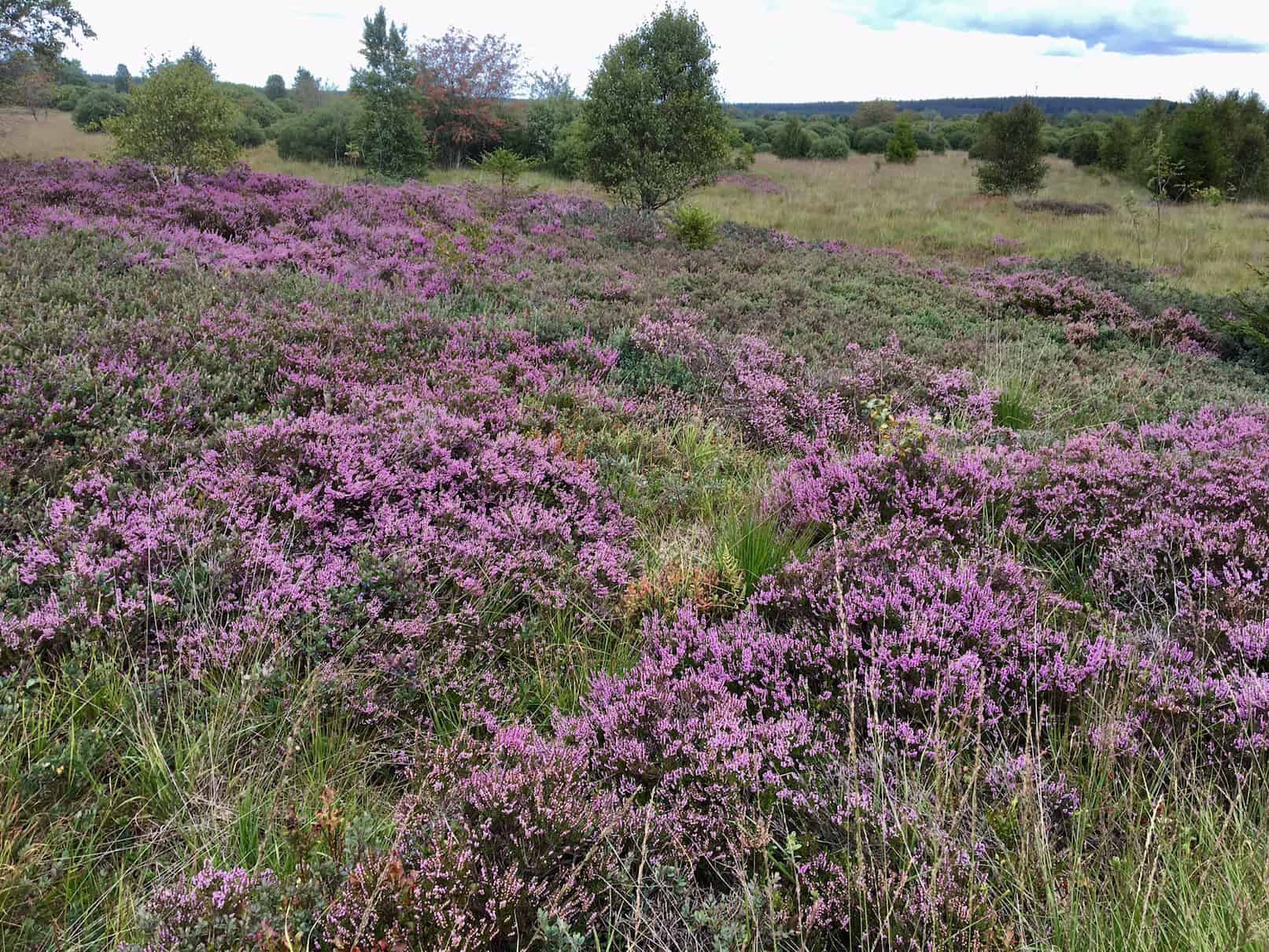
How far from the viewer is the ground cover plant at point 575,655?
1.85 m

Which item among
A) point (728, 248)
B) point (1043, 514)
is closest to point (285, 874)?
point (1043, 514)

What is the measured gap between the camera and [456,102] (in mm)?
32812

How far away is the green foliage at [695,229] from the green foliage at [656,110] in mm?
3895

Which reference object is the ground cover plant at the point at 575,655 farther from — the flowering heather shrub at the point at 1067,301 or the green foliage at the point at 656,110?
the green foliage at the point at 656,110

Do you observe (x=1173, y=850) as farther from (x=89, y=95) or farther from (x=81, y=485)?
(x=89, y=95)

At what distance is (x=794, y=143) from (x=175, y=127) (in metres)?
39.1

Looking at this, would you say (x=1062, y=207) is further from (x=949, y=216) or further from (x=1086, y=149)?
(x=1086, y=149)

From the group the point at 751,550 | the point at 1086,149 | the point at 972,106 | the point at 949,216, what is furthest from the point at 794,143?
the point at 972,106

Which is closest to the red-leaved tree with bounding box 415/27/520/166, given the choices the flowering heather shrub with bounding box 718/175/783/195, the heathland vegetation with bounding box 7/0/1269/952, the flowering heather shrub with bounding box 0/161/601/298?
the flowering heather shrub with bounding box 718/175/783/195

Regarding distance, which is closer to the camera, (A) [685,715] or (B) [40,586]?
(A) [685,715]

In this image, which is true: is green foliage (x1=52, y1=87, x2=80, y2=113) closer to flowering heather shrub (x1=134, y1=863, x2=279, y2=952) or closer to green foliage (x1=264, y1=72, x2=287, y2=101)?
green foliage (x1=264, y1=72, x2=287, y2=101)

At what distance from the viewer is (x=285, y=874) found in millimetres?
1988

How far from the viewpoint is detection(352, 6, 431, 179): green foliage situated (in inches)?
992

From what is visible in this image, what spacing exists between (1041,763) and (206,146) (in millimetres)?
16113
